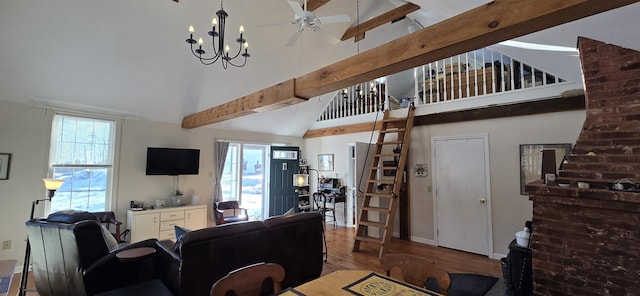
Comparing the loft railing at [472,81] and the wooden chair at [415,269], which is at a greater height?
the loft railing at [472,81]

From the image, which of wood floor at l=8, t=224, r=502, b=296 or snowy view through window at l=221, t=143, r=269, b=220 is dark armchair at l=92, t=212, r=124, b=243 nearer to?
wood floor at l=8, t=224, r=502, b=296

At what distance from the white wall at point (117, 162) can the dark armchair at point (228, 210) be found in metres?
0.38

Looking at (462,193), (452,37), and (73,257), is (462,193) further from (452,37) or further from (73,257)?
(73,257)

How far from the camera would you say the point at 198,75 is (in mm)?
4582

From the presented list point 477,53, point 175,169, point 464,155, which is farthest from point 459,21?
point 175,169

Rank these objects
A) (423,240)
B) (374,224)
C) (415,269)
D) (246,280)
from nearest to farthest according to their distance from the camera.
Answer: (246,280) < (415,269) < (374,224) < (423,240)

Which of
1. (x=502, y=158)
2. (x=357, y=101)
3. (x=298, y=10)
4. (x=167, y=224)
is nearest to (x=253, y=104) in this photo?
(x=298, y=10)

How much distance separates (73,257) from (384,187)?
15.0 feet

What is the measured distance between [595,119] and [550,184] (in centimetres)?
71

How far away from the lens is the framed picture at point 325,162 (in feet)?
23.0

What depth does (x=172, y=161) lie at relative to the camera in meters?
5.20

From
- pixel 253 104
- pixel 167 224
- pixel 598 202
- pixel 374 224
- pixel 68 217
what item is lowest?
pixel 167 224

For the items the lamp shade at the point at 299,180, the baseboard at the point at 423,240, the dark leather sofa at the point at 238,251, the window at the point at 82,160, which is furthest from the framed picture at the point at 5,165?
the baseboard at the point at 423,240

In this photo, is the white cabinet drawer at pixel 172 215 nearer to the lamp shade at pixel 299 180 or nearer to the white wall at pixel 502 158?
the lamp shade at pixel 299 180
